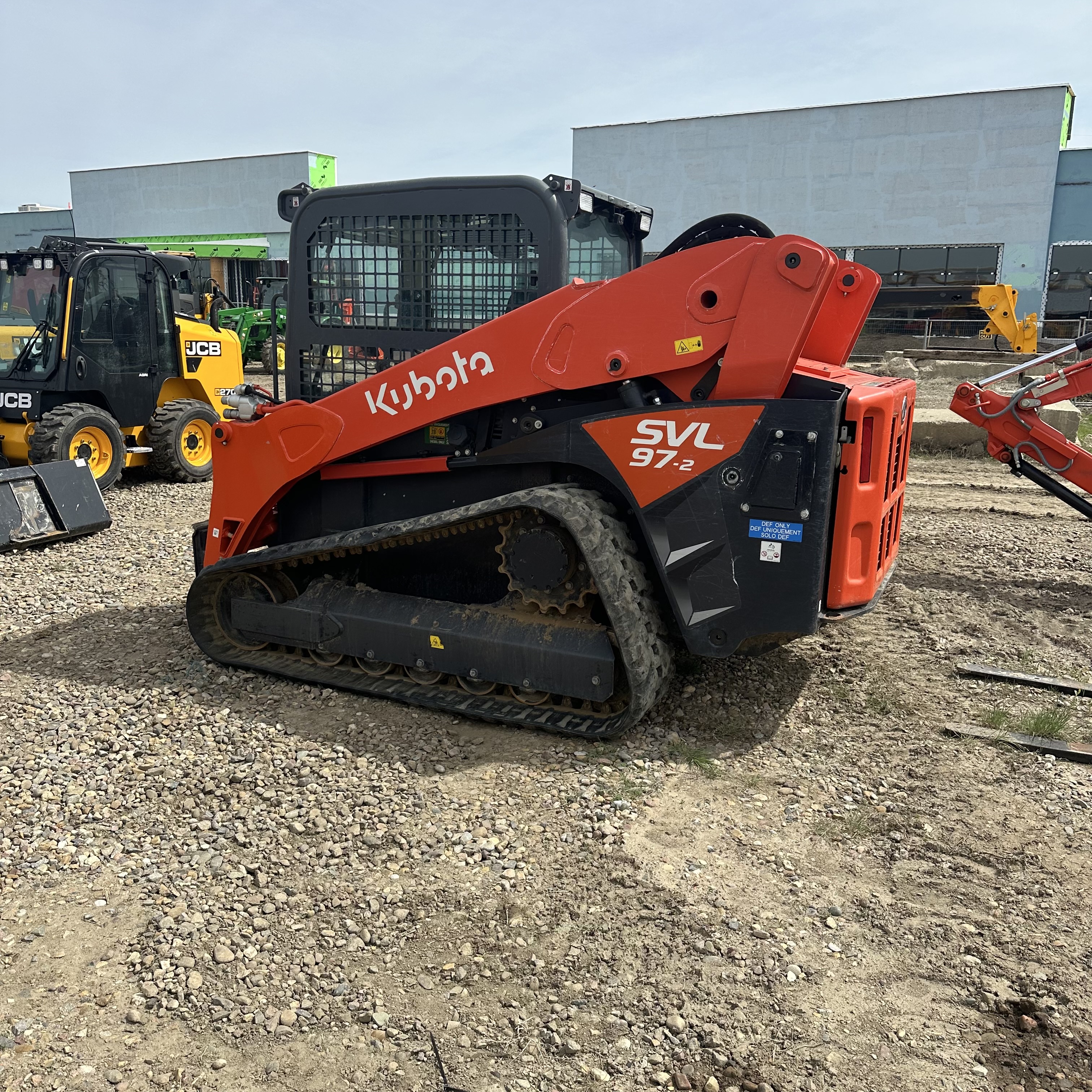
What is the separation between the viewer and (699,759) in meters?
4.05

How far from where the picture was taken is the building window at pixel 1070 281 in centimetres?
2675

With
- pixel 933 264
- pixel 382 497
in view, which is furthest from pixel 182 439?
pixel 933 264

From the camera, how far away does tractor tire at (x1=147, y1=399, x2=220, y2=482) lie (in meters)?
10.2

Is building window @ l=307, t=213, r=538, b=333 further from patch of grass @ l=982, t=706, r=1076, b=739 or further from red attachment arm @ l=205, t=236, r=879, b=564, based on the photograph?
patch of grass @ l=982, t=706, r=1076, b=739

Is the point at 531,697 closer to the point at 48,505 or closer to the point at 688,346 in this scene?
the point at 688,346

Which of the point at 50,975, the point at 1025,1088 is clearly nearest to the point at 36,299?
the point at 50,975

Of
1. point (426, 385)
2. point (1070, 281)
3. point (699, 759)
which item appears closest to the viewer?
point (699, 759)

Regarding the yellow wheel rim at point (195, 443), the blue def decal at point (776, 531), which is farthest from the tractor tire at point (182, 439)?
the blue def decal at point (776, 531)

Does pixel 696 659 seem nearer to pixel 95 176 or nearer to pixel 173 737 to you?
pixel 173 737

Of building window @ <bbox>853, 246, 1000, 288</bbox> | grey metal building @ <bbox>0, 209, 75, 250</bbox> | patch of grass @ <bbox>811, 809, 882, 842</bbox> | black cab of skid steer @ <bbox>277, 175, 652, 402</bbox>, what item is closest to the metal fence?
building window @ <bbox>853, 246, 1000, 288</bbox>

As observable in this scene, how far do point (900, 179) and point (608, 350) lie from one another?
27736mm

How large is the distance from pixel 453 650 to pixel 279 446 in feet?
4.43

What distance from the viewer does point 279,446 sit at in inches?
185

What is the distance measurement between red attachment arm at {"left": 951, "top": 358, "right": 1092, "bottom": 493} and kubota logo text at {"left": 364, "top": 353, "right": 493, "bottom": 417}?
13.0ft
